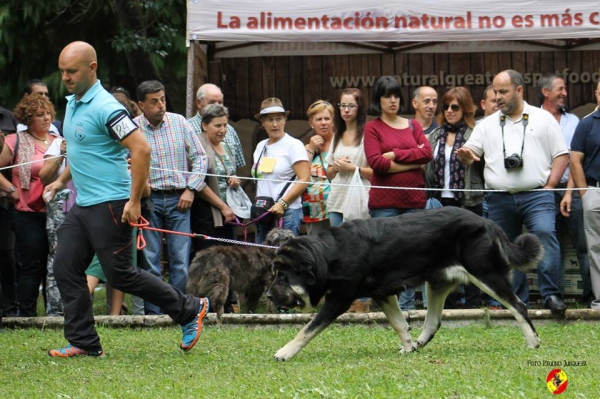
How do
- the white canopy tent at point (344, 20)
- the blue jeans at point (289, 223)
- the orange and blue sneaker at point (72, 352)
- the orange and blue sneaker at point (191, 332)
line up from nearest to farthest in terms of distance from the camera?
the orange and blue sneaker at point (72, 352) → the orange and blue sneaker at point (191, 332) → the white canopy tent at point (344, 20) → the blue jeans at point (289, 223)

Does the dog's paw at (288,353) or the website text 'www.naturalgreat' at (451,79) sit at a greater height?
the website text 'www.naturalgreat' at (451,79)

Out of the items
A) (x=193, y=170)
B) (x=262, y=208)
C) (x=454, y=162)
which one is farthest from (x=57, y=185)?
(x=454, y=162)

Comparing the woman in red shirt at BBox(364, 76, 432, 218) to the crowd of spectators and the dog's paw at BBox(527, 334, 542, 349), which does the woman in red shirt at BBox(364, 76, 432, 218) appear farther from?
the dog's paw at BBox(527, 334, 542, 349)

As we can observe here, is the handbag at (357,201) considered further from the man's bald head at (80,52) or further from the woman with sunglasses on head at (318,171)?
the man's bald head at (80,52)

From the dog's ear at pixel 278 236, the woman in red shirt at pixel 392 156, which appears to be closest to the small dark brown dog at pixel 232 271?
the dog's ear at pixel 278 236

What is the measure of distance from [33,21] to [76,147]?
28.2 feet

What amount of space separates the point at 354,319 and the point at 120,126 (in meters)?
3.37

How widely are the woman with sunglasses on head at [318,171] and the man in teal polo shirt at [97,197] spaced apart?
3456mm

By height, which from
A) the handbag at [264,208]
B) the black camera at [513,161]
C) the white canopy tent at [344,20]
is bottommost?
the handbag at [264,208]

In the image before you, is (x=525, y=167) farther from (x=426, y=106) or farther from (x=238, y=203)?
(x=238, y=203)

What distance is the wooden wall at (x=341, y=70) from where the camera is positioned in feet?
43.8

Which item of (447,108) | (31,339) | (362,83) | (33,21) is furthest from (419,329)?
(33,21)

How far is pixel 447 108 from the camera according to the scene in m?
10.5

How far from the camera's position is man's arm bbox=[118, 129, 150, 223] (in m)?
7.00
